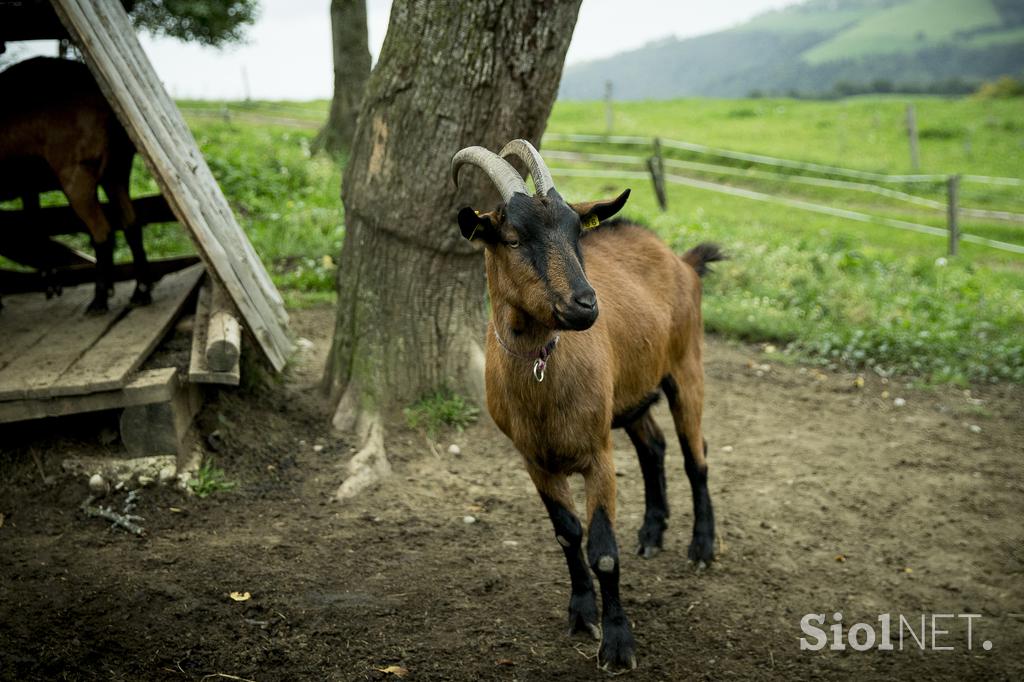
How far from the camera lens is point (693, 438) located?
557 cm

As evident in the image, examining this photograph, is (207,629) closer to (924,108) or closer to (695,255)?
(695,255)

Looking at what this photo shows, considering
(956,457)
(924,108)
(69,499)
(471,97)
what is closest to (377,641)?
(69,499)

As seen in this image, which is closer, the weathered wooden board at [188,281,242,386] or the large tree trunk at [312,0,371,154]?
the weathered wooden board at [188,281,242,386]

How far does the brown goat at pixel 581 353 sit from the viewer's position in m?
3.87

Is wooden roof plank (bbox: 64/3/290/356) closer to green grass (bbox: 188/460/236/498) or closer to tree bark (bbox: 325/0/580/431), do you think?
tree bark (bbox: 325/0/580/431)

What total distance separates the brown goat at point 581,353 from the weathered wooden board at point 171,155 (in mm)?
2124

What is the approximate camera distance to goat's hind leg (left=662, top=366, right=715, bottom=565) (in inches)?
215

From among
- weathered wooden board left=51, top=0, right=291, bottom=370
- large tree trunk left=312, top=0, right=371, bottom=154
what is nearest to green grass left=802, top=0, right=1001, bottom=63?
large tree trunk left=312, top=0, right=371, bottom=154

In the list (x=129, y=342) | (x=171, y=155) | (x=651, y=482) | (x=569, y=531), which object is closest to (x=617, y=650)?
(x=569, y=531)

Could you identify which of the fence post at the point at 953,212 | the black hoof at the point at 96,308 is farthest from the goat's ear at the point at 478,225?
the fence post at the point at 953,212

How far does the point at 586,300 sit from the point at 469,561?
2.12 meters

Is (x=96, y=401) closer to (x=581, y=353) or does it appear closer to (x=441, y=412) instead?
(x=441, y=412)

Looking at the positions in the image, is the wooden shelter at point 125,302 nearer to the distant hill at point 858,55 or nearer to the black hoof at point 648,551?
the black hoof at point 648,551

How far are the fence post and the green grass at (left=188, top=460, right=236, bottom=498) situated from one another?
44.6 feet
